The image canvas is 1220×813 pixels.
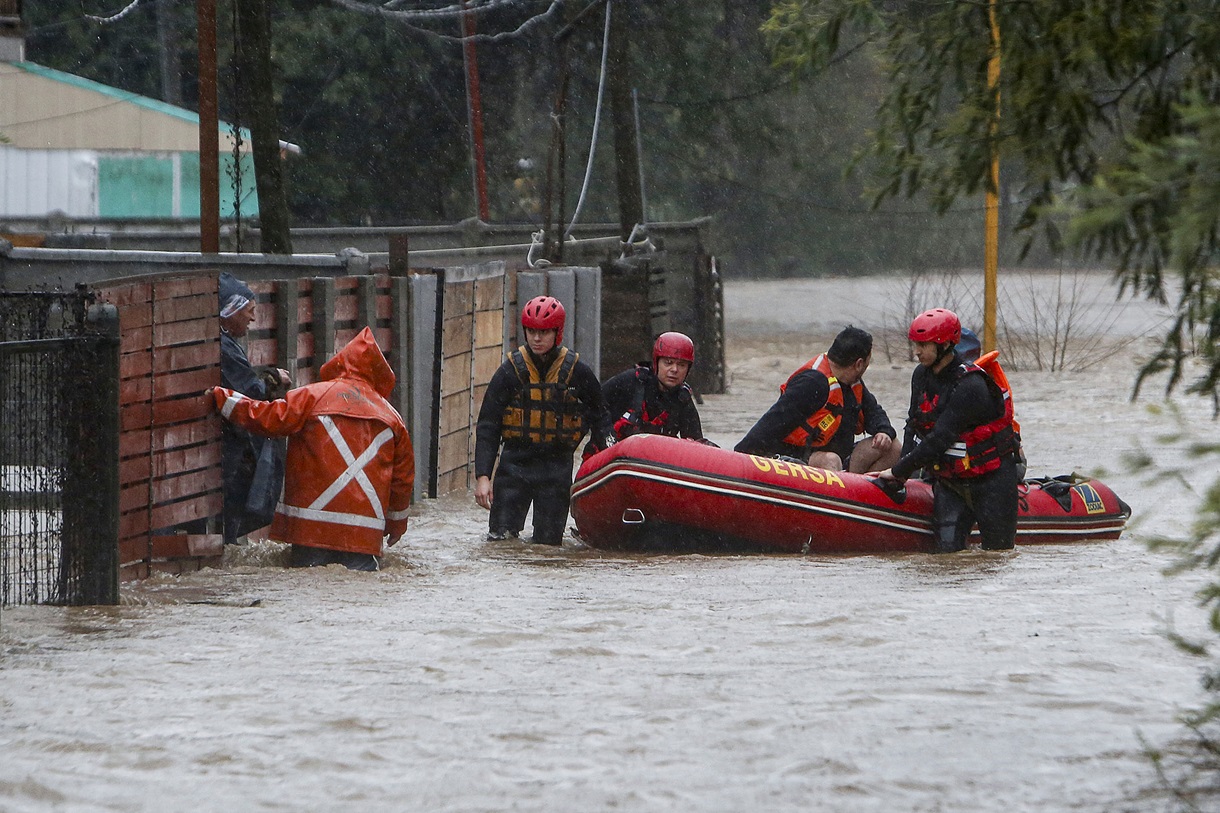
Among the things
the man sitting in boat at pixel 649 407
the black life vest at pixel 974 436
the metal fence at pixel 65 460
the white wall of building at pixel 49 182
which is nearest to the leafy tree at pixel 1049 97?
the metal fence at pixel 65 460

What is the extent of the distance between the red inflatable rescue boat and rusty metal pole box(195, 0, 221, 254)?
459 cm

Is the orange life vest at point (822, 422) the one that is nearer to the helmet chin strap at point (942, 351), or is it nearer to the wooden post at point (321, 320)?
the helmet chin strap at point (942, 351)

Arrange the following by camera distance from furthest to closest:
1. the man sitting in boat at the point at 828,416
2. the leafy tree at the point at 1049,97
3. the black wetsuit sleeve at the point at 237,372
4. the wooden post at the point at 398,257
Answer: the wooden post at the point at 398,257
the man sitting in boat at the point at 828,416
the black wetsuit sleeve at the point at 237,372
the leafy tree at the point at 1049,97

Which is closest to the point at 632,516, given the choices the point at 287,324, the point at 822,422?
the point at 822,422

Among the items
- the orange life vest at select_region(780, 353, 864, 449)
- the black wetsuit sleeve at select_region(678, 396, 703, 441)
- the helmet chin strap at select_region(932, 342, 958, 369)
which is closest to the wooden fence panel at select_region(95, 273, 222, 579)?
the black wetsuit sleeve at select_region(678, 396, 703, 441)

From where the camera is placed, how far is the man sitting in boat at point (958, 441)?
8.71 m

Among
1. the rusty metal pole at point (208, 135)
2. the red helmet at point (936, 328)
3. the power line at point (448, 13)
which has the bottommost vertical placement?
the red helmet at point (936, 328)

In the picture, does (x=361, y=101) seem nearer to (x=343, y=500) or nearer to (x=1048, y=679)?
(x=343, y=500)

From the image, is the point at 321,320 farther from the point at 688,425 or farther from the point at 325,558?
the point at 325,558

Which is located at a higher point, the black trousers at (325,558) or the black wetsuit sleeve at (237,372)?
the black wetsuit sleeve at (237,372)

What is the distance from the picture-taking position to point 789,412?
376 inches

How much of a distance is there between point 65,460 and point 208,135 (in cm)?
669

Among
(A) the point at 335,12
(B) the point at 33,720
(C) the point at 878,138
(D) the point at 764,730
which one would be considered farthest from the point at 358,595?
(A) the point at 335,12

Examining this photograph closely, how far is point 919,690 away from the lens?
207 inches
